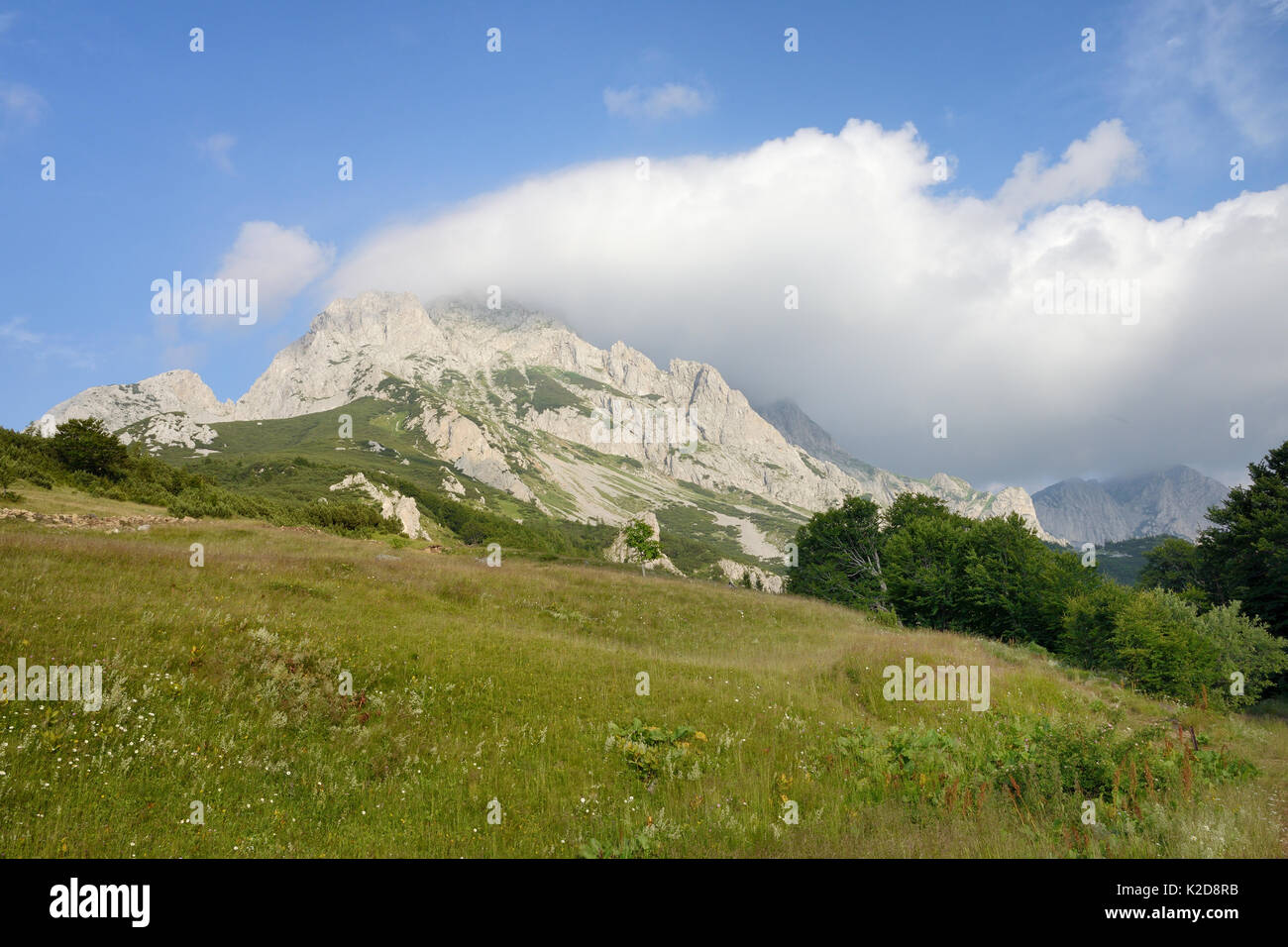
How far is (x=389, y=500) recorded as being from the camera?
124188 millimetres

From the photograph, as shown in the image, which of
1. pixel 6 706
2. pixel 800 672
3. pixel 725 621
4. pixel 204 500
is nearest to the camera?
pixel 6 706

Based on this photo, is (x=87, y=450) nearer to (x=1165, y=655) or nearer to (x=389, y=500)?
(x=1165, y=655)

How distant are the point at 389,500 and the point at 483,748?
411ft

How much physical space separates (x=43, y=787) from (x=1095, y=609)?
44.9m

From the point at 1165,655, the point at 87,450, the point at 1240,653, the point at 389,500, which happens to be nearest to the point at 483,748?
the point at 1165,655

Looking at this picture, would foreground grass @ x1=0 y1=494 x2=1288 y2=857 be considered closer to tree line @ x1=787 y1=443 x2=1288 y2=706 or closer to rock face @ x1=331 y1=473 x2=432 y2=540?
tree line @ x1=787 y1=443 x2=1288 y2=706

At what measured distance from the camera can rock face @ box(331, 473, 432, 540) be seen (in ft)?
371

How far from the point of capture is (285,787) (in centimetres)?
858

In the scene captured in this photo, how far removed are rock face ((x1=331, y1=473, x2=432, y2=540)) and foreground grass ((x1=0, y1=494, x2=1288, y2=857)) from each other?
97.3 meters

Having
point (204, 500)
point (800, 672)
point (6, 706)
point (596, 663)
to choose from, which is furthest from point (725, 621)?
point (204, 500)
